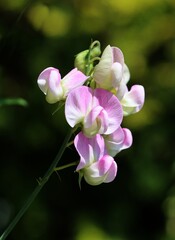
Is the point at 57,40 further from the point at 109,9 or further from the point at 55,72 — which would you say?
the point at 55,72

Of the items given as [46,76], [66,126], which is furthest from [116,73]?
[66,126]

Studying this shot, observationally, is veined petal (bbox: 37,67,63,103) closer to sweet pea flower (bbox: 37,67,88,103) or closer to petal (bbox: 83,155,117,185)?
sweet pea flower (bbox: 37,67,88,103)

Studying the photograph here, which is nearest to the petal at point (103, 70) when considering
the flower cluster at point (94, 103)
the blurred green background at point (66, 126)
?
the flower cluster at point (94, 103)

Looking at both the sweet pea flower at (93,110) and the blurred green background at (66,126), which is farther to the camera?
the blurred green background at (66,126)

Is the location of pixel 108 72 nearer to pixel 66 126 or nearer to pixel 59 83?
pixel 59 83

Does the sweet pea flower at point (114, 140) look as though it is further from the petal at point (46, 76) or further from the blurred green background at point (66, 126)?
the blurred green background at point (66, 126)

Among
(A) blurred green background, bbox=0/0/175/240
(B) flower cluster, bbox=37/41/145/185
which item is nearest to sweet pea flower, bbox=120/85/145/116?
(B) flower cluster, bbox=37/41/145/185
